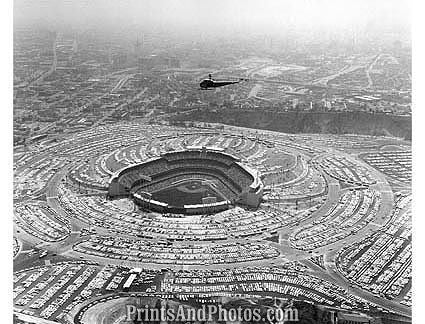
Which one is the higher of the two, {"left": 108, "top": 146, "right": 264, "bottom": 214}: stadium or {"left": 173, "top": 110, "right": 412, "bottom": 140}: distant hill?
{"left": 173, "top": 110, "right": 412, "bottom": 140}: distant hill

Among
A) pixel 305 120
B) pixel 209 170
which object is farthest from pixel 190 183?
pixel 305 120

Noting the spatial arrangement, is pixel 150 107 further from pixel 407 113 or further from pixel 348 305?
pixel 348 305

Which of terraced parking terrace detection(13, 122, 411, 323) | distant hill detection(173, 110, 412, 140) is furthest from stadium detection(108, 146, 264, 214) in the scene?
distant hill detection(173, 110, 412, 140)

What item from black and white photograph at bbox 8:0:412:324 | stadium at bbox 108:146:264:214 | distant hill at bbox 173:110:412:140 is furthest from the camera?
distant hill at bbox 173:110:412:140

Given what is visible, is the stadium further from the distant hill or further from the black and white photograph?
the distant hill

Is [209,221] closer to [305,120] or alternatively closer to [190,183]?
[190,183]

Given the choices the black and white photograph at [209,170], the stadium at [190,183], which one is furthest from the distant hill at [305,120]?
the stadium at [190,183]

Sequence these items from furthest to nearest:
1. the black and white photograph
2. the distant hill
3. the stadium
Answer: the distant hill
the stadium
the black and white photograph
